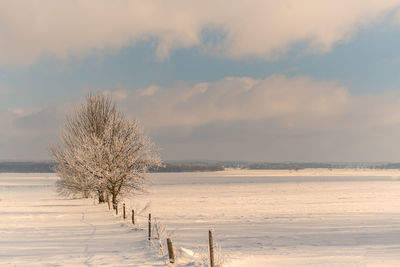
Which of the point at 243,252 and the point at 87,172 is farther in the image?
the point at 87,172

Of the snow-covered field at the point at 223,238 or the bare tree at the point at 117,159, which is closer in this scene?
the snow-covered field at the point at 223,238

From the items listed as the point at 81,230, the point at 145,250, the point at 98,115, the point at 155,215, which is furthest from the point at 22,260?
the point at 98,115

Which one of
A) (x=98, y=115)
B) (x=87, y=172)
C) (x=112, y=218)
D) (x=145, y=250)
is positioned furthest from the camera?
(x=98, y=115)

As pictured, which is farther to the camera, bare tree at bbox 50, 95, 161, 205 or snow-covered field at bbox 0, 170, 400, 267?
bare tree at bbox 50, 95, 161, 205

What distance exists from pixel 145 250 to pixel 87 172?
16.0 m

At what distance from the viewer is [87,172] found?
27.4 meters

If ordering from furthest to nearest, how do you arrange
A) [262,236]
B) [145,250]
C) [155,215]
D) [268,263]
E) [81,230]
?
1. [155,215]
2. [81,230]
3. [262,236]
4. [145,250]
5. [268,263]

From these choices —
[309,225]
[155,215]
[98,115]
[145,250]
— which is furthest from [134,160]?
[145,250]

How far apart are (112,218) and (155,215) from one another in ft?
9.98

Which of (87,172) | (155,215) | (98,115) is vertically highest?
(98,115)

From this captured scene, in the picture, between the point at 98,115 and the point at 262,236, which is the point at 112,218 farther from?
the point at 98,115

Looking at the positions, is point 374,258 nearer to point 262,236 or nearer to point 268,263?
point 268,263

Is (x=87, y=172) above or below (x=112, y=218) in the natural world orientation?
above

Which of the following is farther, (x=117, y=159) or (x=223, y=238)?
(x=117, y=159)
